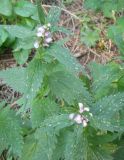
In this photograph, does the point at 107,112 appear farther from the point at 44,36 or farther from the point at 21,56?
the point at 21,56

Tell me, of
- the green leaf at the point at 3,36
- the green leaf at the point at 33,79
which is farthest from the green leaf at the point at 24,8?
the green leaf at the point at 33,79

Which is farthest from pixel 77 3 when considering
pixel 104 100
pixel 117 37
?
pixel 104 100

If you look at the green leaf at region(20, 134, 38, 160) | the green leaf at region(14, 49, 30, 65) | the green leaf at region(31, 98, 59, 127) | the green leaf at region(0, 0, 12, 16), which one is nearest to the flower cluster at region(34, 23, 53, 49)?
the green leaf at region(31, 98, 59, 127)

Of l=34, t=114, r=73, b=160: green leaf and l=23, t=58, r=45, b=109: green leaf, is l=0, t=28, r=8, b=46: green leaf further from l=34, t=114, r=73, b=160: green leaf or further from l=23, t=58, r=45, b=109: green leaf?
l=23, t=58, r=45, b=109: green leaf

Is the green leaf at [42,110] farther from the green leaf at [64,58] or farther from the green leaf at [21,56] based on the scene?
the green leaf at [21,56]

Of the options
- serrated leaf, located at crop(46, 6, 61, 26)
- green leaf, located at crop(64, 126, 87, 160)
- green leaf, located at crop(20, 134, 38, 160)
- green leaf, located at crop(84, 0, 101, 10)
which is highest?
A: green leaf, located at crop(84, 0, 101, 10)
